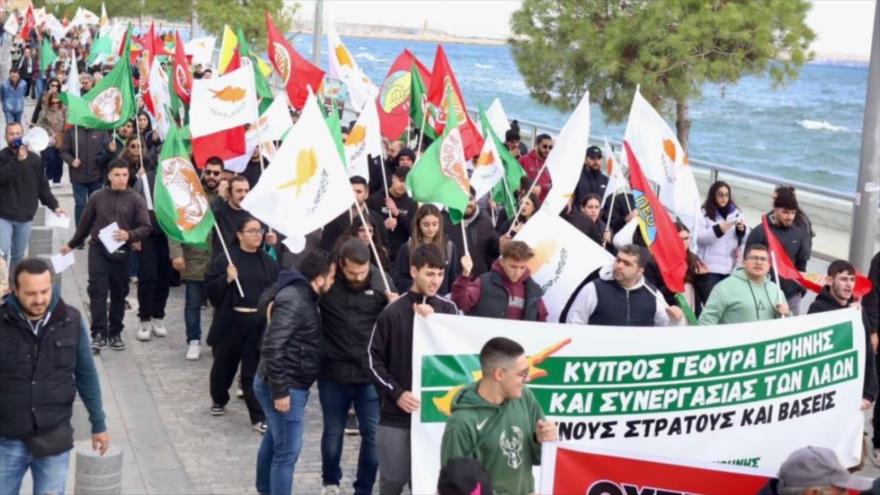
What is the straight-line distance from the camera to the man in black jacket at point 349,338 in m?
8.27

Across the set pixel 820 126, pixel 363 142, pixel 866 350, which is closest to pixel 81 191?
pixel 363 142

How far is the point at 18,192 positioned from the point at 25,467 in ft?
23.7

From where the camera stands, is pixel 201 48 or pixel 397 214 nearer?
pixel 397 214

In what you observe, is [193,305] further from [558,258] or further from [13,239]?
[558,258]

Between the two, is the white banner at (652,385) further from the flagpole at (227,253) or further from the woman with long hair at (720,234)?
the woman with long hair at (720,234)

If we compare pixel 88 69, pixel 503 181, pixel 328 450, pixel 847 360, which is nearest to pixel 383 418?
pixel 328 450

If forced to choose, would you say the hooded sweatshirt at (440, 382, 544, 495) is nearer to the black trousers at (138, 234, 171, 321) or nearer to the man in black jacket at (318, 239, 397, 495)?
the man in black jacket at (318, 239, 397, 495)

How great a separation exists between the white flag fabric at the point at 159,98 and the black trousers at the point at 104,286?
13.5ft

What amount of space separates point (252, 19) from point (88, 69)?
6.57 m

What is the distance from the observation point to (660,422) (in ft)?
25.0

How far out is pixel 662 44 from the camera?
648 inches

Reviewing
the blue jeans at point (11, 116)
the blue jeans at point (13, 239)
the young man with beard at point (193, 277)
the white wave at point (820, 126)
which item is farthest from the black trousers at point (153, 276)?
the white wave at point (820, 126)

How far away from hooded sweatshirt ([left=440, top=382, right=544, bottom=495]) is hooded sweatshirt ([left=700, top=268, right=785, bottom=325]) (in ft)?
10.6

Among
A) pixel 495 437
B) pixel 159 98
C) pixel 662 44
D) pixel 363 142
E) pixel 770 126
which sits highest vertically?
pixel 662 44
